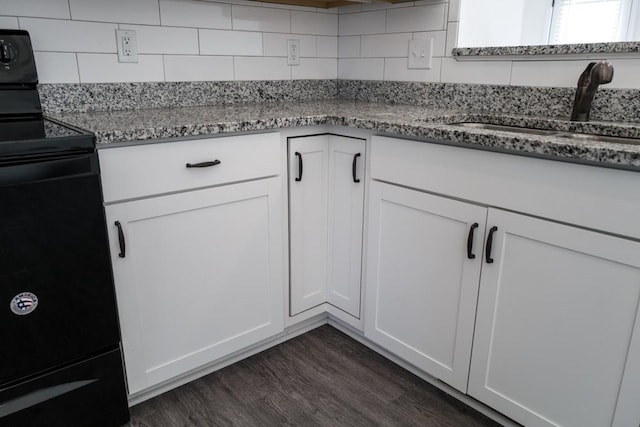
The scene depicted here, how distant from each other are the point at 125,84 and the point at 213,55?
0.38 meters

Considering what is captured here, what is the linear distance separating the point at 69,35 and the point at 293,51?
936 millimetres

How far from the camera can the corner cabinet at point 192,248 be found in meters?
1.27

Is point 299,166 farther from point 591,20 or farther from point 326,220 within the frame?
point 591,20

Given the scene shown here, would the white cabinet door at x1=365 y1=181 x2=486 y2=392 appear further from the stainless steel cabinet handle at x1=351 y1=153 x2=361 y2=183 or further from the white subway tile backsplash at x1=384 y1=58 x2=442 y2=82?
the white subway tile backsplash at x1=384 y1=58 x2=442 y2=82

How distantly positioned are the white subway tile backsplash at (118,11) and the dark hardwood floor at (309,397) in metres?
1.29

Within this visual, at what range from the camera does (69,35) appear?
5.06ft

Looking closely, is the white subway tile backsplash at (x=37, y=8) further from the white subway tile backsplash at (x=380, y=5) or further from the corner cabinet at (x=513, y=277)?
the white subway tile backsplash at (x=380, y=5)

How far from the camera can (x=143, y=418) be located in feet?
4.62

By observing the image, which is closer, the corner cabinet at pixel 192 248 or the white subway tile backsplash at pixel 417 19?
the corner cabinet at pixel 192 248

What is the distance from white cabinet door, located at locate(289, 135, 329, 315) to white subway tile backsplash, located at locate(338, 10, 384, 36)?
2.54ft

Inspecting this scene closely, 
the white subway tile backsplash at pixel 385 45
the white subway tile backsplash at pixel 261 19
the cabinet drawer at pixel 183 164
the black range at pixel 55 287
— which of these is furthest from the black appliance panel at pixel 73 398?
the white subway tile backsplash at pixel 385 45

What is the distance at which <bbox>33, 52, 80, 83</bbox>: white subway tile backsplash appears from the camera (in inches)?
59.5

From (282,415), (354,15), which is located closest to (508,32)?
(354,15)

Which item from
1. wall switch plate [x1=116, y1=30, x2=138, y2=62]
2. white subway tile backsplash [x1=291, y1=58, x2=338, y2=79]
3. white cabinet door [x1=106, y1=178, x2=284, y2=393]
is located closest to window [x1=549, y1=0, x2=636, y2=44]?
white subway tile backsplash [x1=291, y1=58, x2=338, y2=79]
